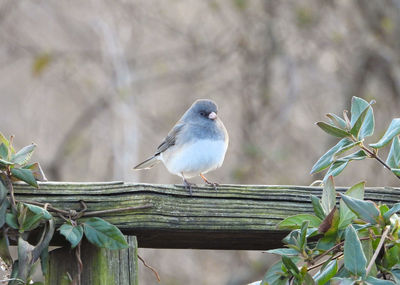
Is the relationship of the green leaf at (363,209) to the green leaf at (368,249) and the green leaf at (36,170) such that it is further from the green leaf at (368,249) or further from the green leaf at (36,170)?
the green leaf at (36,170)

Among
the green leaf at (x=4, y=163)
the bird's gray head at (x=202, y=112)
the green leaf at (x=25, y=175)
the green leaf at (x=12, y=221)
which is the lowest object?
the green leaf at (x=12, y=221)

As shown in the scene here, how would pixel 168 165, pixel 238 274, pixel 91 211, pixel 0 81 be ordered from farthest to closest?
pixel 0 81 → pixel 238 274 → pixel 168 165 → pixel 91 211

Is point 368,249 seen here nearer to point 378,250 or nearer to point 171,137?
point 378,250

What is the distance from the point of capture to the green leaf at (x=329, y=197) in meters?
1.21

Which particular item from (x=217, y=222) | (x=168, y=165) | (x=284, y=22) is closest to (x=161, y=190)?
(x=217, y=222)

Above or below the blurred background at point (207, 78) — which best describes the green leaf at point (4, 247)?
below

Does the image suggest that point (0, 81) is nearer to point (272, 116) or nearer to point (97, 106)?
point (97, 106)

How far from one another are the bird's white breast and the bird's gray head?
0.81ft

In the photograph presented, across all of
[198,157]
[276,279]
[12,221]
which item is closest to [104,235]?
[12,221]

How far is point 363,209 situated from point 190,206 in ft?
1.25

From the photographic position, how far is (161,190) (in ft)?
4.41

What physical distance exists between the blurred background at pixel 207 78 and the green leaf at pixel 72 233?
149 inches

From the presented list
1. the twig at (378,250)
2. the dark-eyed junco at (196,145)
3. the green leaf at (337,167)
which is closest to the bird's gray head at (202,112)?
the dark-eyed junco at (196,145)

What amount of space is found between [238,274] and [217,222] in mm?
4015
